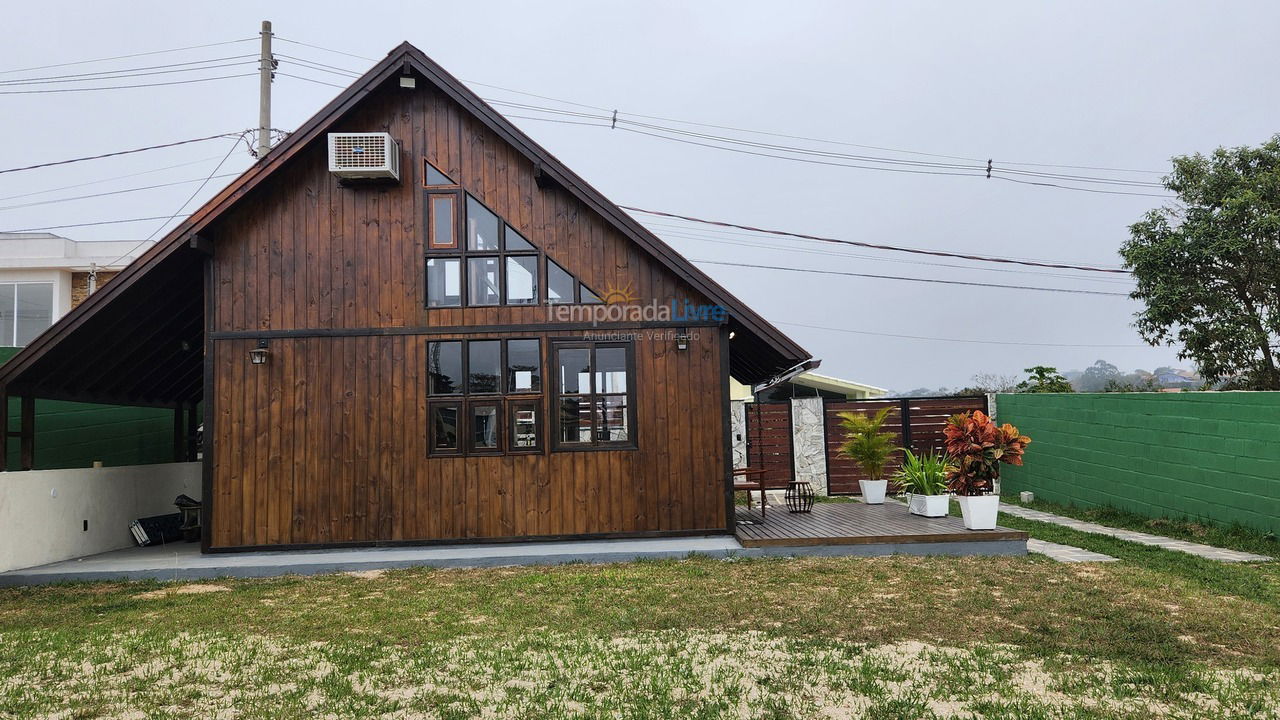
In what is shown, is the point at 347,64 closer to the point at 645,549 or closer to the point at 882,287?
the point at 645,549

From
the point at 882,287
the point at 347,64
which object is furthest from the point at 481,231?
the point at 882,287

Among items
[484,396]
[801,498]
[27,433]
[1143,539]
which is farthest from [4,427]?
[1143,539]

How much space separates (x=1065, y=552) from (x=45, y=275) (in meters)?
22.8

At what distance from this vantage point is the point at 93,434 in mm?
10484

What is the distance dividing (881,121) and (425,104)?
48.0m

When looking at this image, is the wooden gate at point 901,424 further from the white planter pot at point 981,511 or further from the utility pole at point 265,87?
the utility pole at point 265,87

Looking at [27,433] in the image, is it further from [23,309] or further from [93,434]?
[23,309]

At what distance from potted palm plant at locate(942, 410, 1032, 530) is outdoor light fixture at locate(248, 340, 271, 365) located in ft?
24.2

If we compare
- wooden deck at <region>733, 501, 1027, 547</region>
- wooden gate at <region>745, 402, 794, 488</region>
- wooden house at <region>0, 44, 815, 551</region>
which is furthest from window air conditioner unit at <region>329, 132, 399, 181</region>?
wooden gate at <region>745, 402, 794, 488</region>

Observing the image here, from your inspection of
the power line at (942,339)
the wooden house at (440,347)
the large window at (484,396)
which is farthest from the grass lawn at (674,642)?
the power line at (942,339)

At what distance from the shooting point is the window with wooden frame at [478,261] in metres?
8.92

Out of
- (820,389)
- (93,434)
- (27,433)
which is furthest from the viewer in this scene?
(820,389)

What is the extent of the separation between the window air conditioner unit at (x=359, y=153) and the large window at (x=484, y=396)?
1.93 m

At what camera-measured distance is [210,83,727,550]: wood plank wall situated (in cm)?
868
